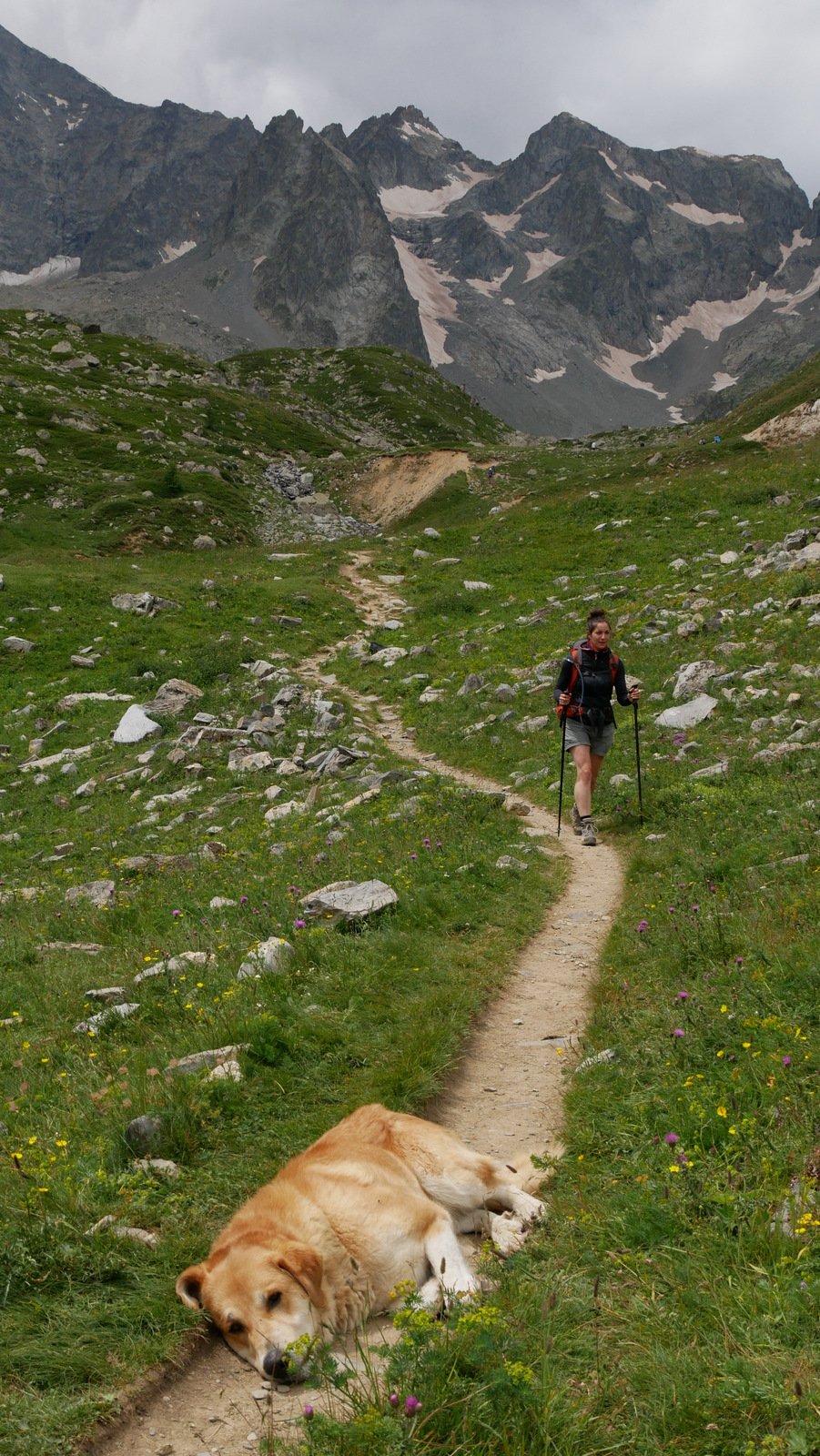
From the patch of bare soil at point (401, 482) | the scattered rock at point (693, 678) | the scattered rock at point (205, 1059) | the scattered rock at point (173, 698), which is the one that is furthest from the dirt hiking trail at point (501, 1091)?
the patch of bare soil at point (401, 482)

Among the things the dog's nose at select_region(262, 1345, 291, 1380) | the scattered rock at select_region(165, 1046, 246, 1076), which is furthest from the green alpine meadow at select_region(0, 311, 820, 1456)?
the dog's nose at select_region(262, 1345, 291, 1380)

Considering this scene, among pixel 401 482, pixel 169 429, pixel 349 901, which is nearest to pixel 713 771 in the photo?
pixel 349 901

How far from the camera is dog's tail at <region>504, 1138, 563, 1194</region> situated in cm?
538

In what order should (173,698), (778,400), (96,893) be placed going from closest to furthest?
(96,893)
(173,698)
(778,400)

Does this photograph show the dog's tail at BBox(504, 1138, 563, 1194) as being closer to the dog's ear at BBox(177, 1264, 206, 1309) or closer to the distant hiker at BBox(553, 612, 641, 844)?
the dog's ear at BBox(177, 1264, 206, 1309)

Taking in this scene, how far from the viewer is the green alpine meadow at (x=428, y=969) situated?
11.8 ft

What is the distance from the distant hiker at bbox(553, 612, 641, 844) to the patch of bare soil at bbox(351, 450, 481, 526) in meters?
44.4

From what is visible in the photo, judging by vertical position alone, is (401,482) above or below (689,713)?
above

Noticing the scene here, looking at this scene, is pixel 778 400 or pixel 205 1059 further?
pixel 778 400

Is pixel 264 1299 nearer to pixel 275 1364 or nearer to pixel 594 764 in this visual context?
pixel 275 1364

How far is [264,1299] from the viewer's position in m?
4.12

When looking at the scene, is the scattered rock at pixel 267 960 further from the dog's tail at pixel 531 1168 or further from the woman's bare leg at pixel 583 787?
the woman's bare leg at pixel 583 787

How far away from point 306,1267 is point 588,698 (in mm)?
10519

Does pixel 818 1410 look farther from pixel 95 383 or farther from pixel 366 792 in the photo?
pixel 95 383
